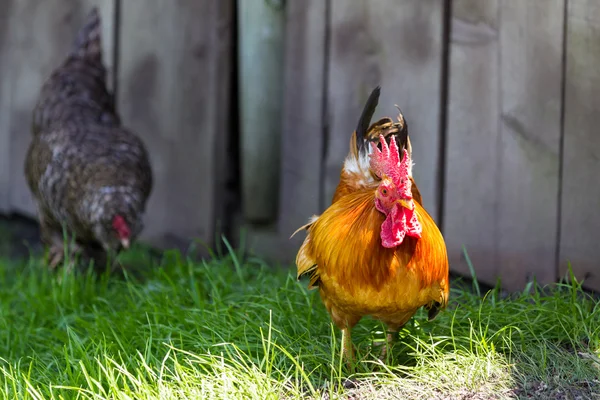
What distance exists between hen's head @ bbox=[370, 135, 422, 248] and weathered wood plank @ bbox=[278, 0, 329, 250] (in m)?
1.81

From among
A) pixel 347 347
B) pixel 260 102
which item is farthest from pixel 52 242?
pixel 347 347

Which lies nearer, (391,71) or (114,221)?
(391,71)

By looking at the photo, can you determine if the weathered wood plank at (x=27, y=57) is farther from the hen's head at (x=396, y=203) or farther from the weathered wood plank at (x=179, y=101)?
the hen's head at (x=396, y=203)

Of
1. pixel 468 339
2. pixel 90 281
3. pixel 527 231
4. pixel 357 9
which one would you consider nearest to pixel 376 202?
pixel 468 339

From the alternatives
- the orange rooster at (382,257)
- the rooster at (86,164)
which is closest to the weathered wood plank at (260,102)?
the rooster at (86,164)

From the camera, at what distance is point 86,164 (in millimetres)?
4488

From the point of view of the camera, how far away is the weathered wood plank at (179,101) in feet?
15.6

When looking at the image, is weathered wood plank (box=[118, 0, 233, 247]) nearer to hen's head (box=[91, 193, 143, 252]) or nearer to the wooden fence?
the wooden fence

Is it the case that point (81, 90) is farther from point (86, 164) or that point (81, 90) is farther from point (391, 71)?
point (391, 71)

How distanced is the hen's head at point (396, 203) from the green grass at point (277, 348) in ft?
1.46

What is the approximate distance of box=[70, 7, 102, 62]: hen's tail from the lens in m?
5.02

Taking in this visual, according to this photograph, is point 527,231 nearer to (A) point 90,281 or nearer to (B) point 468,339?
(B) point 468,339

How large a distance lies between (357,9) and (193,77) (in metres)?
1.36

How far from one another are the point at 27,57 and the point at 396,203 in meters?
4.59
